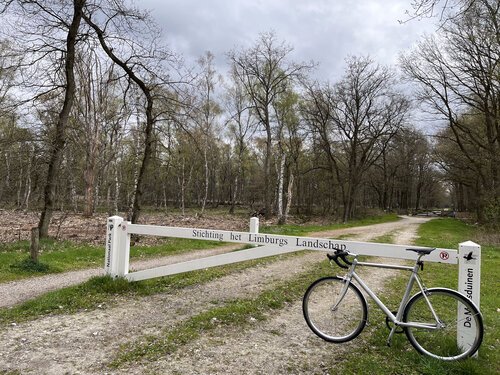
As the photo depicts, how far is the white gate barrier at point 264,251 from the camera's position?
13.0ft

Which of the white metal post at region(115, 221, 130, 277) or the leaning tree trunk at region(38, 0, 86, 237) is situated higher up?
the leaning tree trunk at region(38, 0, 86, 237)

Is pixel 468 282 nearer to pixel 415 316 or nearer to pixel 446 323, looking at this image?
pixel 446 323

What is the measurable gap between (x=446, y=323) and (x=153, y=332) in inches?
132

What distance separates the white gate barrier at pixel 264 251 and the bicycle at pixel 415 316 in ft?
0.32

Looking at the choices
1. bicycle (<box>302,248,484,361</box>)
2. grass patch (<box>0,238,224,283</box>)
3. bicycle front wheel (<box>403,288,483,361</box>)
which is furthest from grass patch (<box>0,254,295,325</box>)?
bicycle front wheel (<box>403,288,483,361</box>)

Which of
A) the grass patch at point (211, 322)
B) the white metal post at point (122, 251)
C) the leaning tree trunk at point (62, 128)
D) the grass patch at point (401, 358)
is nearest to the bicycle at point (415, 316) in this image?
the grass patch at point (401, 358)

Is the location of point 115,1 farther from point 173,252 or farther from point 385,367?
point 385,367

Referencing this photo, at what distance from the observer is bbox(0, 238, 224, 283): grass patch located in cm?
793

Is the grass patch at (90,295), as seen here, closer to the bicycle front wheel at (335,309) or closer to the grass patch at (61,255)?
the grass patch at (61,255)

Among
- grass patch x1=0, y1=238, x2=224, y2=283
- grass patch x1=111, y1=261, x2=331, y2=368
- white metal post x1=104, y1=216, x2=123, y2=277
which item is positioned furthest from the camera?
grass patch x1=0, y1=238, x2=224, y2=283

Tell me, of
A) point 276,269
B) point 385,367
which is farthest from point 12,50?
point 385,367

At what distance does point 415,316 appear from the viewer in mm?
3986

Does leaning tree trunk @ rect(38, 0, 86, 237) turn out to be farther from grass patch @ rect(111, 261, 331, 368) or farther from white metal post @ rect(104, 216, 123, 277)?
grass patch @ rect(111, 261, 331, 368)

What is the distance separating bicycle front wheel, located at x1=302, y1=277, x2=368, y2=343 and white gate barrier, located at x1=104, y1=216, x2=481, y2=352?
22.8 inches
